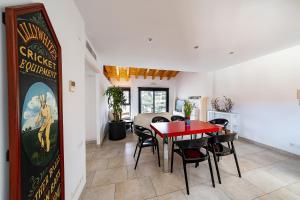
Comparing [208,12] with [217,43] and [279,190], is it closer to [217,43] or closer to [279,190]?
[217,43]

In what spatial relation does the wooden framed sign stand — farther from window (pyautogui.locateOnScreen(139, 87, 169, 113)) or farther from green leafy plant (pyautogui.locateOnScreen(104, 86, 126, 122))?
window (pyautogui.locateOnScreen(139, 87, 169, 113))

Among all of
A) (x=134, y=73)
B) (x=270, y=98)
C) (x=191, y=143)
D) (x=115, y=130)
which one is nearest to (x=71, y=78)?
(x=191, y=143)

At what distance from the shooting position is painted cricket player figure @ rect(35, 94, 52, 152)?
0.87 metres

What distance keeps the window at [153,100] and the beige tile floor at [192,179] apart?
5.21m

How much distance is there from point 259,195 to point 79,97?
2907 millimetres

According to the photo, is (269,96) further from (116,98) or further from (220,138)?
(116,98)

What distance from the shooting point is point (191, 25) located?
6.41ft

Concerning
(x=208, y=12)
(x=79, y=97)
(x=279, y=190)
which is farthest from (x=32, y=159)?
(x=279, y=190)

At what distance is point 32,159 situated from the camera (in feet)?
2.59

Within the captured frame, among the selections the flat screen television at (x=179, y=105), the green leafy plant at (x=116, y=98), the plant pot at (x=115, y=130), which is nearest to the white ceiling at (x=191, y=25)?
the green leafy plant at (x=116, y=98)

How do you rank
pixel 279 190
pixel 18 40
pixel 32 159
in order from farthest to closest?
pixel 279 190 → pixel 32 159 → pixel 18 40

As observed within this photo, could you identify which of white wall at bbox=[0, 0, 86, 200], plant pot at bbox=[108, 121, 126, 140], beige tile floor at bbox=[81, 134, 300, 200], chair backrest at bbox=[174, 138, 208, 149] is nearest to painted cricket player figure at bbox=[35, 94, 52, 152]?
white wall at bbox=[0, 0, 86, 200]

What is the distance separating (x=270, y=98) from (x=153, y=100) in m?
5.81

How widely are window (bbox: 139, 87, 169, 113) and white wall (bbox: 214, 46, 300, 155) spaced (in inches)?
181
